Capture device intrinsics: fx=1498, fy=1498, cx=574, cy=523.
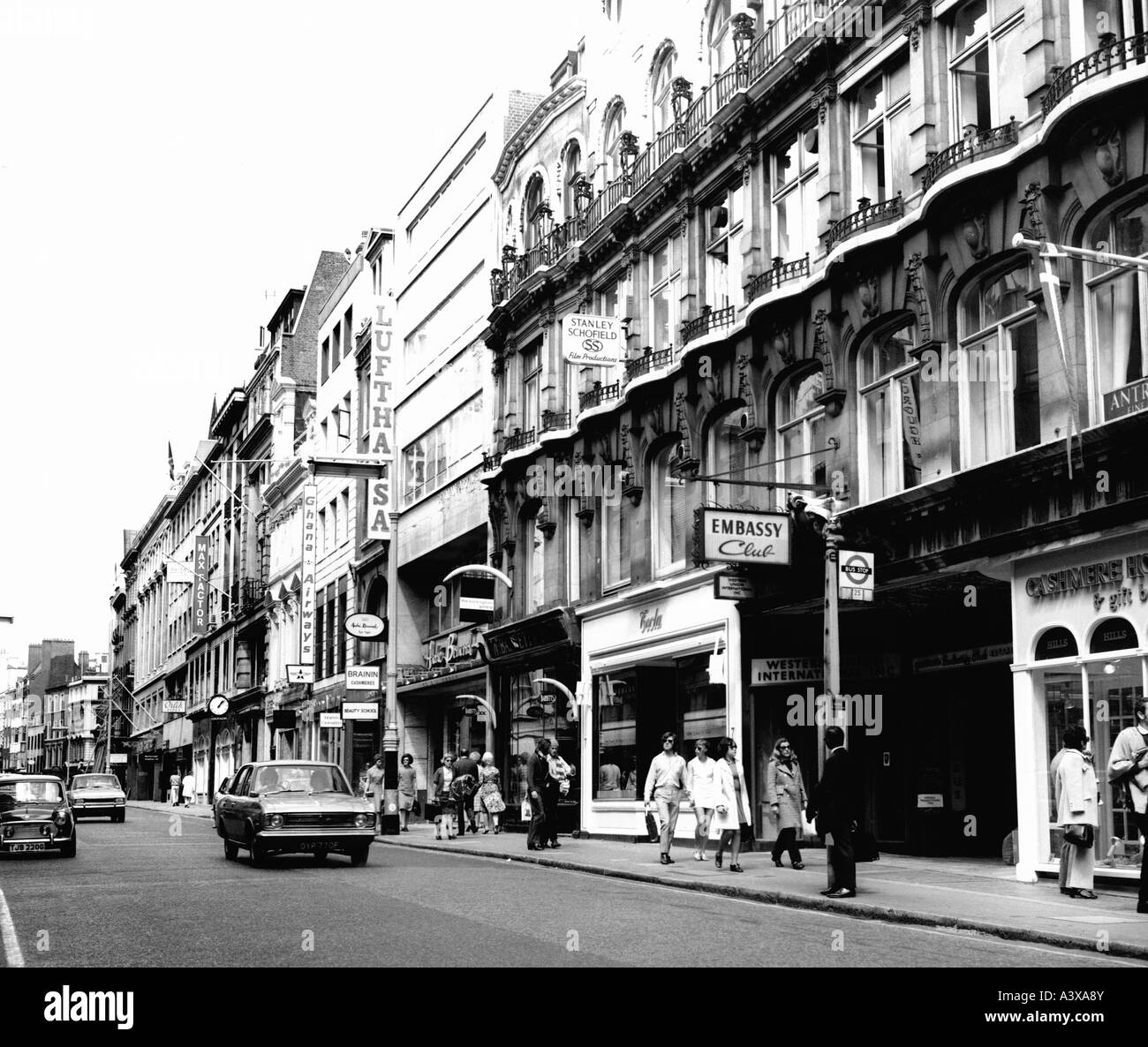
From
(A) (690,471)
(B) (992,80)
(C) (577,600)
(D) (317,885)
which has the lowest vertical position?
(D) (317,885)

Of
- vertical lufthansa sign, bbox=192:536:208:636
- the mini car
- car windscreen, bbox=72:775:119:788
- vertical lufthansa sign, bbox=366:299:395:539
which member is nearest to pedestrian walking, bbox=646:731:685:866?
vertical lufthansa sign, bbox=366:299:395:539

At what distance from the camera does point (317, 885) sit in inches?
708

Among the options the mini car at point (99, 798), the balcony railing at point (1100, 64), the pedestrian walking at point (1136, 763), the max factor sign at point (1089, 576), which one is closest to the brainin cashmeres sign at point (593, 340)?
the balcony railing at point (1100, 64)

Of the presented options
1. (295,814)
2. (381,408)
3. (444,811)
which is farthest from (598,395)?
(381,408)

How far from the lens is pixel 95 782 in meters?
50.8

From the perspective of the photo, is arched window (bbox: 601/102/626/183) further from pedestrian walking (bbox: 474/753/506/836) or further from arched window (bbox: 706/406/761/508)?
pedestrian walking (bbox: 474/753/506/836)

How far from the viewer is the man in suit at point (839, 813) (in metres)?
16.4

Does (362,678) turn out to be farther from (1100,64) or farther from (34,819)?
(1100,64)

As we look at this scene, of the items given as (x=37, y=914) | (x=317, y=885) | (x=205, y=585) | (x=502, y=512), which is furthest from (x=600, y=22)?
(x=205, y=585)

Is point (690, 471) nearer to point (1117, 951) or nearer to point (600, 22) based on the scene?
point (600, 22)

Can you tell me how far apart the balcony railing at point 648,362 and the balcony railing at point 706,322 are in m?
0.70
